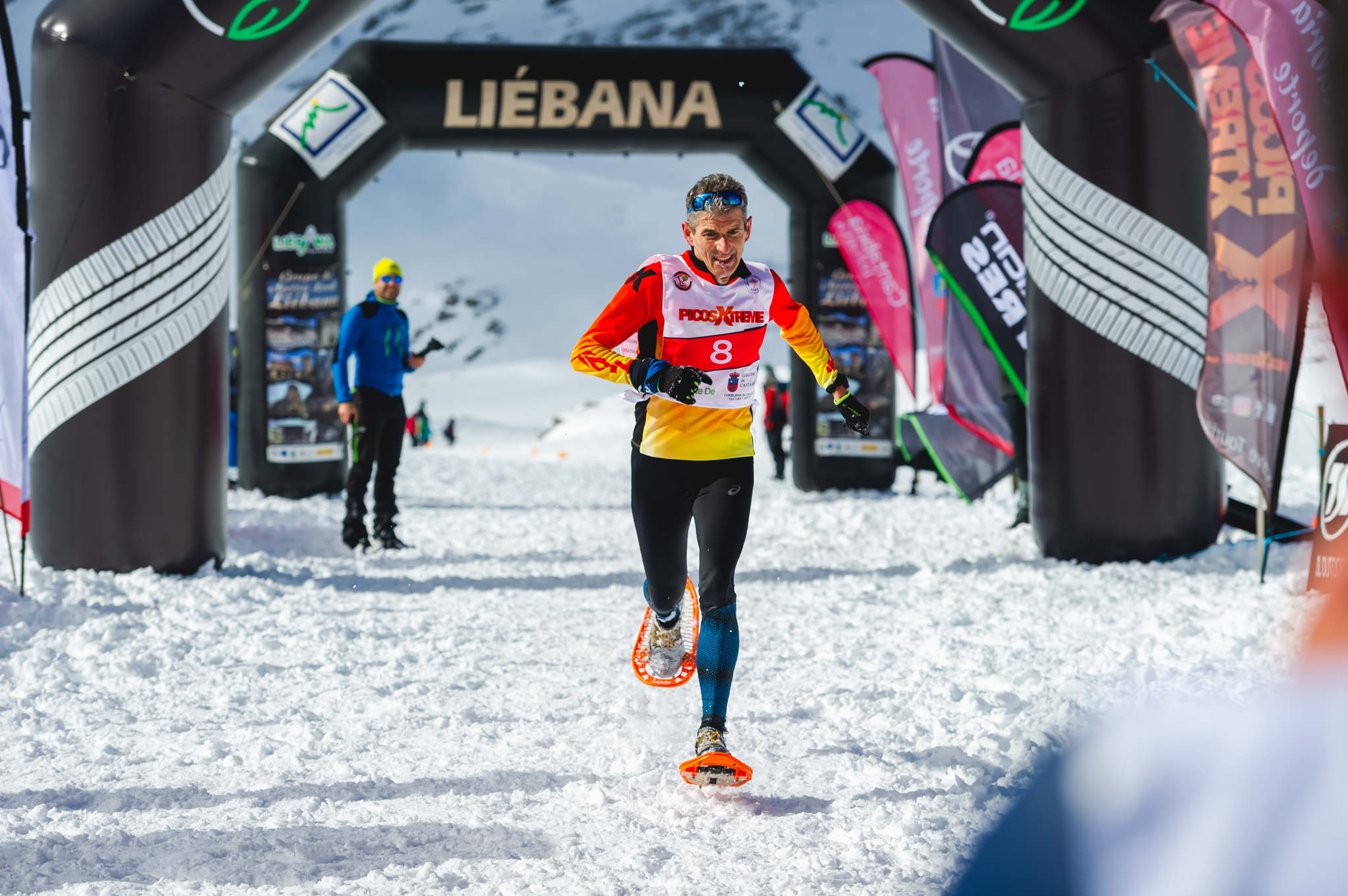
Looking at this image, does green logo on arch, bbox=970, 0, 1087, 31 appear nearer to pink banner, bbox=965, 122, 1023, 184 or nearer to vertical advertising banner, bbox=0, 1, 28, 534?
pink banner, bbox=965, 122, 1023, 184

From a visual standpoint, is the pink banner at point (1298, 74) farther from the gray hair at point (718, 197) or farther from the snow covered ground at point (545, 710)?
the gray hair at point (718, 197)

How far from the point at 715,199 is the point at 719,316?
327 mm

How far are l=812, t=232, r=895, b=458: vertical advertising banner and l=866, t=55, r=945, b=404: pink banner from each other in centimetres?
197

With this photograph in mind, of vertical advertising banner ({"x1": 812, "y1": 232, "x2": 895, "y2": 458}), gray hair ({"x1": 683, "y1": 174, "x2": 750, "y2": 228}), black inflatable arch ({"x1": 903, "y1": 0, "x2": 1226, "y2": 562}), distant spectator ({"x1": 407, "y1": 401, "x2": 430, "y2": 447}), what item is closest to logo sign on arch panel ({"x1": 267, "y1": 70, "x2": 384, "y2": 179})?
vertical advertising banner ({"x1": 812, "y1": 232, "x2": 895, "y2": 458})

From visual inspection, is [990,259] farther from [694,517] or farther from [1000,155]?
[694,517]

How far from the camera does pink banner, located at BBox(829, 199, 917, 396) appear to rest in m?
10.9

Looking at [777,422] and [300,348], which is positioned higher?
[300,348]

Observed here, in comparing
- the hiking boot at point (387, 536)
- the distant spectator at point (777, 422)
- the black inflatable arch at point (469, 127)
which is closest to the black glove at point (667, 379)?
the hiking boot at point (387, 536)

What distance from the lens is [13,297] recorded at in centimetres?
479

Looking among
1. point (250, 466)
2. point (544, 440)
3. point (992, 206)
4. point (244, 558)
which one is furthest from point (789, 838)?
point (544, 440)

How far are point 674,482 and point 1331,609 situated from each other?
171cm

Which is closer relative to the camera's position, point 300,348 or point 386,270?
point 386,270

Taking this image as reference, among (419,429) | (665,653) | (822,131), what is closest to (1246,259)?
(665,653)

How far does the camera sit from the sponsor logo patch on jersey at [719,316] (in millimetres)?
3059
